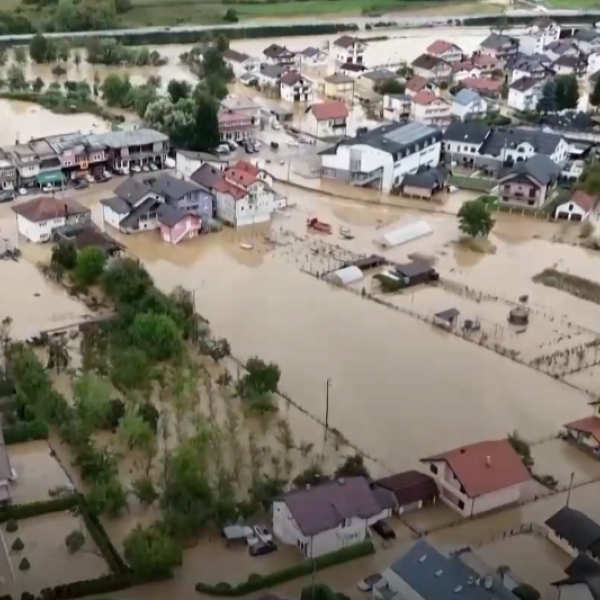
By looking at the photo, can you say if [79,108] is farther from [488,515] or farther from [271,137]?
[488,515]

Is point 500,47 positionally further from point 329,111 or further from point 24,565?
point 24,565

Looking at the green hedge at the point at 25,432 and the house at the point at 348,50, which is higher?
the house at the point at 348,50

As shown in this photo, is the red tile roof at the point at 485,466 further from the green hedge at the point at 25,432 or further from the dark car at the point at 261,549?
the green hedge at the point at 25,432

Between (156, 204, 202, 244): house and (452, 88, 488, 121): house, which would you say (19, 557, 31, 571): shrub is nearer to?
(156, 204, 202, 244): house

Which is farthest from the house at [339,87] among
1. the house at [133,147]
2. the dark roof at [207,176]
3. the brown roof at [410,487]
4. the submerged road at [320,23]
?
the brown roof at [410,487]

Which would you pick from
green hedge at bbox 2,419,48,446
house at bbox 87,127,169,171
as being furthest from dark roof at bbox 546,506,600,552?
house at bbox 87,127,169,171

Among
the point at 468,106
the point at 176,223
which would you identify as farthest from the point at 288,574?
the point at 468,106
